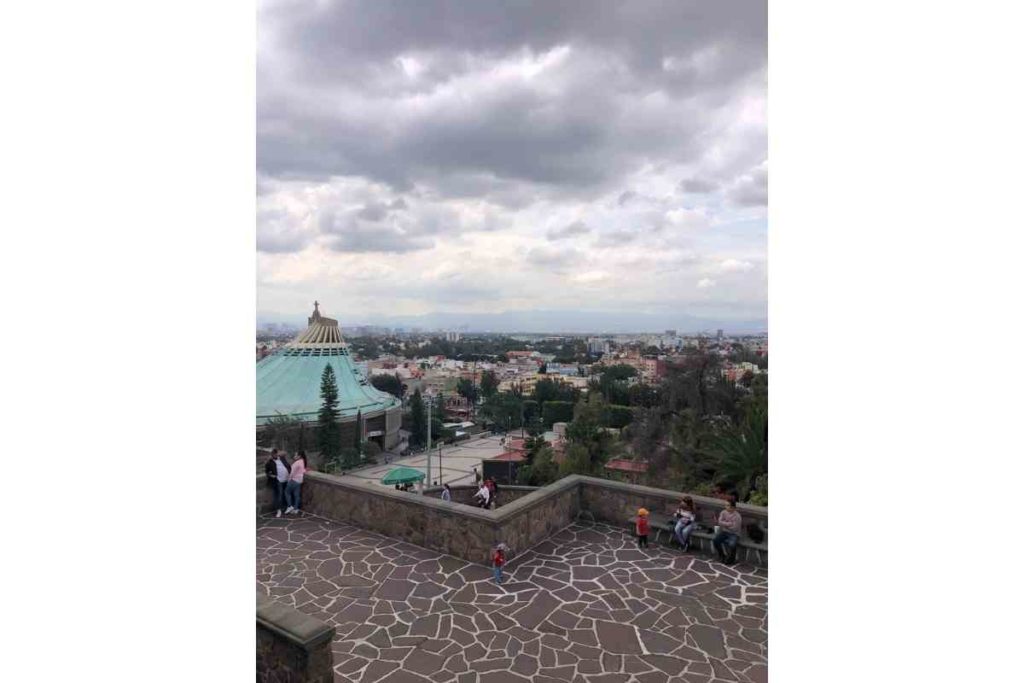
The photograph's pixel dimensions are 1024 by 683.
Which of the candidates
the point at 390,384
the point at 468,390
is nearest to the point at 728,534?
the point at 468,390

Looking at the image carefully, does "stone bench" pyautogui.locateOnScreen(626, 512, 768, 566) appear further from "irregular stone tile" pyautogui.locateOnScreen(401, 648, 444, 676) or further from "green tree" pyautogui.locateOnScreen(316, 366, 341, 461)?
"green tree" pyautogui.locateOnScreen(316, 366, 341, 461)

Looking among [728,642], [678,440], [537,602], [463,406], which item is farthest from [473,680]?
[463,406]

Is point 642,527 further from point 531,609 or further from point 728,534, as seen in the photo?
point 531,609

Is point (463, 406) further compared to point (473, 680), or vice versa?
point (463, 406)

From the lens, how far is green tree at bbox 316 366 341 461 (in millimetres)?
17219

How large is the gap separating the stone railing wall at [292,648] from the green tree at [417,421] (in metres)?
16.3

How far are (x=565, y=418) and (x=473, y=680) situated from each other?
12218mm

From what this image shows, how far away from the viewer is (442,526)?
4660 mm

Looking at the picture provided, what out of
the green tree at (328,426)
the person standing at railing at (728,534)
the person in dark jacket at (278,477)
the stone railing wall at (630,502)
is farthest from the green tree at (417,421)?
the person standing at railing at (728,534)

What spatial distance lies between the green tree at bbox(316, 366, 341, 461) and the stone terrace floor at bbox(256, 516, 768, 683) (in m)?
12.6

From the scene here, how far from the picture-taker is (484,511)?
14.8ft

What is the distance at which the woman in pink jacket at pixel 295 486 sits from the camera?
18.4 ft

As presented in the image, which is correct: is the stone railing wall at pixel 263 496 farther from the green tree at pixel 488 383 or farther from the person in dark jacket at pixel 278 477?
the green tree at pixel 488 383

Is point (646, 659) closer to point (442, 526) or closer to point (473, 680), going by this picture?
point (473, 680)
